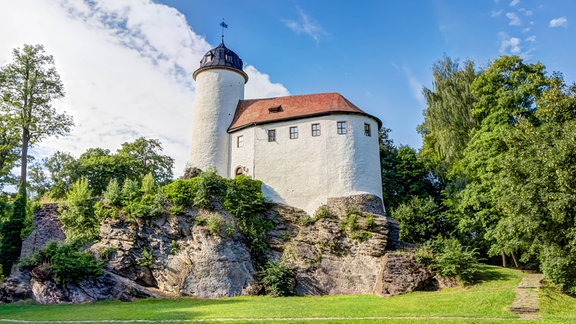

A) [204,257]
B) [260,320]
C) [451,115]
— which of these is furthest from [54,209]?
[451,115]

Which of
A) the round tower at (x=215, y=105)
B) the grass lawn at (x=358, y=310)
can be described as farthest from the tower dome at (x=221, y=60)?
the grass lawn at (x=358, y=310)

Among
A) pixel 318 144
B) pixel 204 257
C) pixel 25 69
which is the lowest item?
pixel 204 257

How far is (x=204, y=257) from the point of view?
81.0 ft

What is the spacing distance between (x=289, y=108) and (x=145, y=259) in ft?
48.3

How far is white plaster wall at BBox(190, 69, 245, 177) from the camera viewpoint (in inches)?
1305

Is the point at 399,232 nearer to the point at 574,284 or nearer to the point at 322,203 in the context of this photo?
the point at 322,203

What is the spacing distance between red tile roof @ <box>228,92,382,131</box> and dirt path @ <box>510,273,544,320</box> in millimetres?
14508

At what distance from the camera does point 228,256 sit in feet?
81.2

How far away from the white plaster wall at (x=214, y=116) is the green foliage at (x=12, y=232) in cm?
1163

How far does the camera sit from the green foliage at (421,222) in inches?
1106

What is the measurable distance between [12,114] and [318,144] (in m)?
22.4

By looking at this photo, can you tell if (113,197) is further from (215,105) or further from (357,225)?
(357,225)

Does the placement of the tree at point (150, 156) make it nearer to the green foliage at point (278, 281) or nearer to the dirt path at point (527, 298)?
the green foliage at point (278, 281)

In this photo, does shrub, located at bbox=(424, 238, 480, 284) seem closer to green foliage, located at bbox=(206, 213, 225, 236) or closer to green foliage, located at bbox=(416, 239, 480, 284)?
green foliage, located at bbox=(416, 239, 480, 284)
